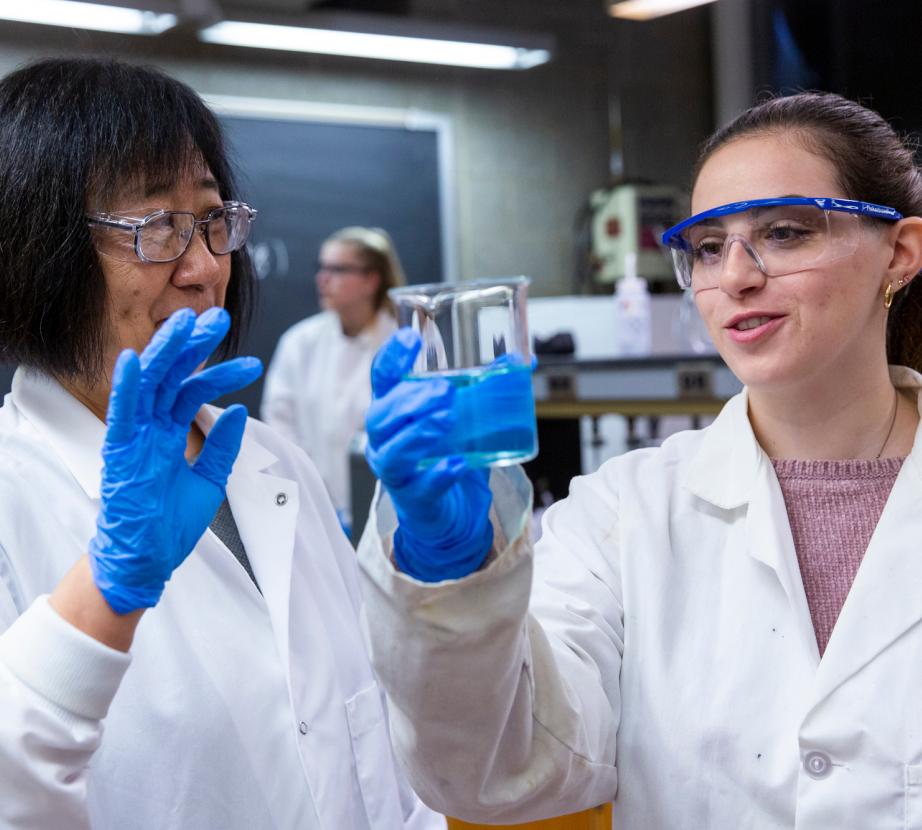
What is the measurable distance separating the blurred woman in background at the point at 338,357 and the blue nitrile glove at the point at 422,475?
11.3ft

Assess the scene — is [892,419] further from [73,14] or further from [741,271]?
[73,14]

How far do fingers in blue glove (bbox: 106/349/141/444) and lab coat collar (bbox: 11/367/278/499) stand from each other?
0.28 m

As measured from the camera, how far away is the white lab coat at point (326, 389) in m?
4.66

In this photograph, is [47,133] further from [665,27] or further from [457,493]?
[665,27]

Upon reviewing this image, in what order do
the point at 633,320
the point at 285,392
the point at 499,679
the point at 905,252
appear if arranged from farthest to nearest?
1. the point at 285,392
2. the point at 633,320
3. the point at 905,252
4. the point at 499,679

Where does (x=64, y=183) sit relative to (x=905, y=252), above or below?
above

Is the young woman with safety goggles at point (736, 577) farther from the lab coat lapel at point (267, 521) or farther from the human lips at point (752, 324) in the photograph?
the lab coat lapel at point (267, 521)

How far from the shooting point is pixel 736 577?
1.34 meters

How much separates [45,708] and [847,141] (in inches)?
45.0

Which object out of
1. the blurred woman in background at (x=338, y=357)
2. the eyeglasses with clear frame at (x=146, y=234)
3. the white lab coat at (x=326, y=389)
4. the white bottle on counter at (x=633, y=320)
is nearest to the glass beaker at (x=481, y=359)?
the eyeglasses with clear frame at (x=146, y=234)

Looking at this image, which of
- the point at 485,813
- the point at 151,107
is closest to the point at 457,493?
the point at 485,813

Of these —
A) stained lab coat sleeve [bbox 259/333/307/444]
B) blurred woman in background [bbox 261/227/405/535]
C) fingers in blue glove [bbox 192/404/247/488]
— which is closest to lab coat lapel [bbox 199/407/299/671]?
fingers in blue glove [bbox 192/404/247/488]

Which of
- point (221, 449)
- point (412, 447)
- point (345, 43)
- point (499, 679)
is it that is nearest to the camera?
point (412, 447)

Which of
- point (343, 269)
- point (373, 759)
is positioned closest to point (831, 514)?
point (373, 759)
